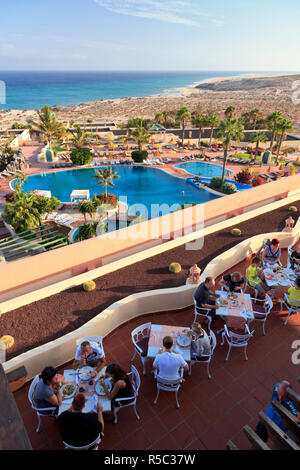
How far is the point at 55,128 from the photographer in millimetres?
41156

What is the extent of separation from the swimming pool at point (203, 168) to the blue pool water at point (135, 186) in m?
3.48

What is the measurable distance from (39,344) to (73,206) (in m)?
19.9

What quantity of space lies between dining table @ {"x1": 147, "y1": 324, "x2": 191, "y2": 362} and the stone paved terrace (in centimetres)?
91

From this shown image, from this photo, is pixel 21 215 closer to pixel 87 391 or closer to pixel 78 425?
pixel 87 391

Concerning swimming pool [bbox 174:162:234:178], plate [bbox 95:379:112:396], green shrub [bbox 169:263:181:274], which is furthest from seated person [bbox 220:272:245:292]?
swimming pool [bbox 174:162:234:178]

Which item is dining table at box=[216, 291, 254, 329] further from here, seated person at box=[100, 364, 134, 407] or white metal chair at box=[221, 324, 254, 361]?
seated person at box=[100, 364, 134, 407]

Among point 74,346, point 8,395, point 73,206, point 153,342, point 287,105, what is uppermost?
point 287,105

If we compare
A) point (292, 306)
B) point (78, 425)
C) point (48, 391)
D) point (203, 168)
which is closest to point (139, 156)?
point (203, 168)

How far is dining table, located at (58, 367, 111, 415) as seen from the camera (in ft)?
17.7

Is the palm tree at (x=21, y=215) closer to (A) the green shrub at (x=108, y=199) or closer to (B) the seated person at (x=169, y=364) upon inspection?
(A) the green shrub at (x=108, y=199)

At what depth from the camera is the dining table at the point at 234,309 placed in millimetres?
7340

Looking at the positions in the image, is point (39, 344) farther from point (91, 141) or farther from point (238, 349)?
point (91, 141)

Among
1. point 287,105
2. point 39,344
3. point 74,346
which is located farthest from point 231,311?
point 287,105

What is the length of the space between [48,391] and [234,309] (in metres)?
4.84
